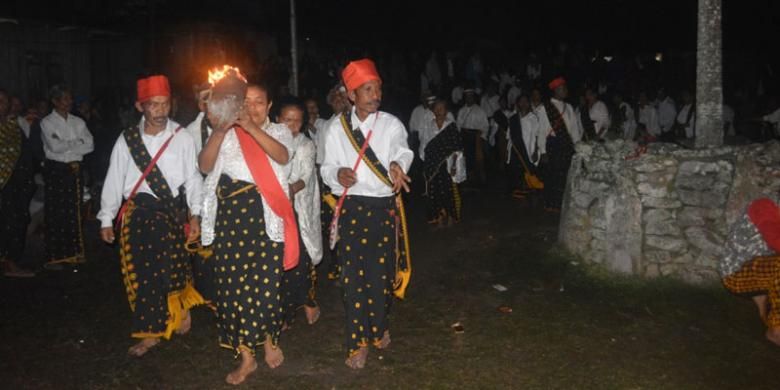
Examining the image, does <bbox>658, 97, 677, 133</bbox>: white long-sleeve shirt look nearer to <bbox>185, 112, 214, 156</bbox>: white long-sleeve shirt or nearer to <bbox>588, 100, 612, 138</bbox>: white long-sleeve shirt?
<bbox>588, 100, 612, 138</bbox>: white long-sleeve shirt

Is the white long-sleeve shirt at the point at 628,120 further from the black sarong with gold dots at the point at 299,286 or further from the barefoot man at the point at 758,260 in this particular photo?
the black sarong with gold dots at the point at 299,286

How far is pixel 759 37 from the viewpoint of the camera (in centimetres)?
1883

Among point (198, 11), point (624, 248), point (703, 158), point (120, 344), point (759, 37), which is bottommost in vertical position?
point (120, 344)

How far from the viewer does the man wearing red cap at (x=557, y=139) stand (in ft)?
33.6

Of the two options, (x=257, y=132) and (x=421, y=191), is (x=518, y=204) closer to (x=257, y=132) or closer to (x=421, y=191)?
(x=421, y=191)

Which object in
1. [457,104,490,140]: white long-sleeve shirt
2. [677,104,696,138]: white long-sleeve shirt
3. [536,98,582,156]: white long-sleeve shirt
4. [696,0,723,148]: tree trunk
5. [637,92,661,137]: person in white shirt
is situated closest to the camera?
[696,0,723,148]: tree trunk

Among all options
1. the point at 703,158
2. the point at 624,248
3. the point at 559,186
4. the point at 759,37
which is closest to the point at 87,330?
the point at 624,248

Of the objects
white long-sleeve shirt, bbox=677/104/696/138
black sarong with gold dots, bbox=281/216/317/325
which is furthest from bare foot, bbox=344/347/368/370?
white long-sleeve shirt, bbox=677/104/696/138

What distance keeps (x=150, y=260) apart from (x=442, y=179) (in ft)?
17.3

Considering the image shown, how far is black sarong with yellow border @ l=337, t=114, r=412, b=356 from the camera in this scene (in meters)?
4.92

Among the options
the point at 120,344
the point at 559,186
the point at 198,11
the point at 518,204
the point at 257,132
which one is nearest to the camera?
the point at 257,132

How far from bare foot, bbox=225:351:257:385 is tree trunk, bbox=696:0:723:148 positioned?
4582mm

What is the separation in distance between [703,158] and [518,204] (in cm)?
505

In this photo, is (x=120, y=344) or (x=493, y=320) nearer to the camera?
(x=120, y=344)
